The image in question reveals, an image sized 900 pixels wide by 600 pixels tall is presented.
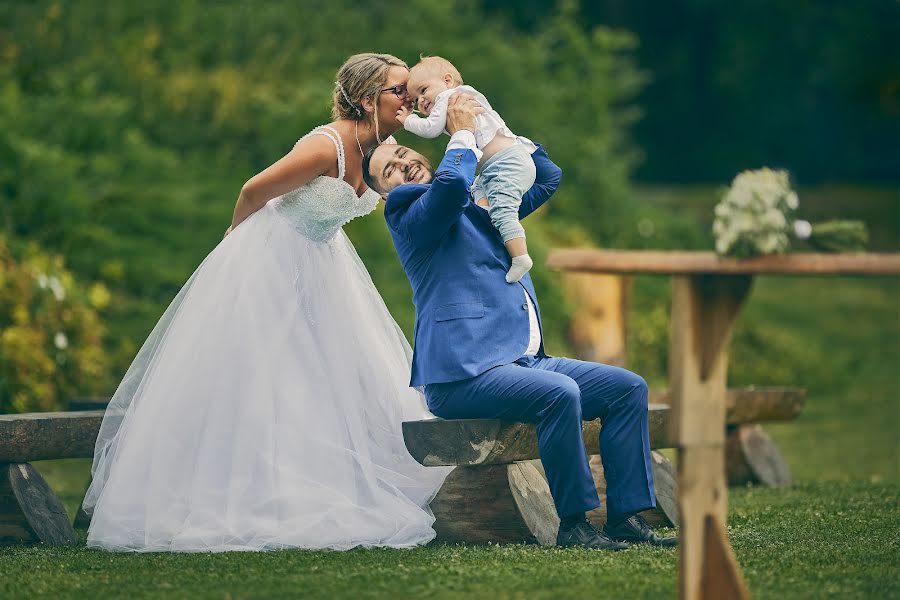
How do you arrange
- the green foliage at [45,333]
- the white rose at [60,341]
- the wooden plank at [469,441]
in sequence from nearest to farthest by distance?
the wooden plank at [469,441], the green foliage at [45,333], the white rose at [60,341]

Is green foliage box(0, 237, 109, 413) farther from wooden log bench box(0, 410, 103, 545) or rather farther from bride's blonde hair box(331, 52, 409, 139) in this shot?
bride's blonde hair box(331, 52, 409, 139)

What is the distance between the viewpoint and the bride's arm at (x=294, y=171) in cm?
475

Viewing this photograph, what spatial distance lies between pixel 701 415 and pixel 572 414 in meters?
1.05

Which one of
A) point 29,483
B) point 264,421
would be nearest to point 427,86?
point 264,421

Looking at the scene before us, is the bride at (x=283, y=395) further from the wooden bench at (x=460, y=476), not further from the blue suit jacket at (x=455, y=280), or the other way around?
the blue suit jacket at (x=455, y=280)

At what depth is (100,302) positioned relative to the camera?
26.3 feet

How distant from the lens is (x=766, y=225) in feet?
9.85

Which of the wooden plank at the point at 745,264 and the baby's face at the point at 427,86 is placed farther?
the baby's face at the point at 427,86

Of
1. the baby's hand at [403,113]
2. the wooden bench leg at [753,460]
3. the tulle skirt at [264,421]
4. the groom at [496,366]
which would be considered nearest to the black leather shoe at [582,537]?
the groom at [496,366]

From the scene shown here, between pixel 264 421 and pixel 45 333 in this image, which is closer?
pixel 264 421

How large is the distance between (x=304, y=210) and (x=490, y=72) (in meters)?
6.94

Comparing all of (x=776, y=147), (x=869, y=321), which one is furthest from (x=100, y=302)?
(x=776, y=147)

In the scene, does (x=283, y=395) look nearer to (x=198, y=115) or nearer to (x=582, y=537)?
(x=582, y=537)

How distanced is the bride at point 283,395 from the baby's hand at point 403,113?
0.03m
